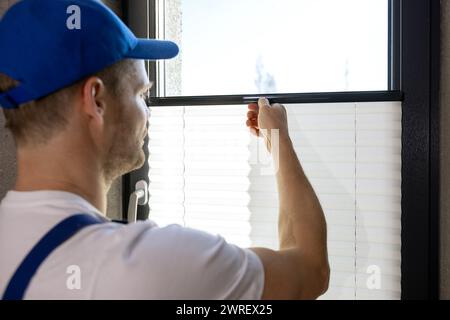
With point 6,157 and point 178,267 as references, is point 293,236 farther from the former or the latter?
point 6,157

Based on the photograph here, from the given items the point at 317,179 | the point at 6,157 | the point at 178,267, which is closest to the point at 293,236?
the point at 178,267

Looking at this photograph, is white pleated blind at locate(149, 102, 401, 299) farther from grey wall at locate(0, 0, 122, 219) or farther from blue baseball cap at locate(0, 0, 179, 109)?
blue baseball cap at locate(0, 0, 179, 109)

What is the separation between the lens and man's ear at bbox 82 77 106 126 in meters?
0.75

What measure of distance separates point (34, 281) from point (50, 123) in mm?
262

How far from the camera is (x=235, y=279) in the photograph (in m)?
0.69

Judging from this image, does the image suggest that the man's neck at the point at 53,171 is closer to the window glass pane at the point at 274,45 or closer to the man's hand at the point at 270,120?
the man's hand at the point at 270,120

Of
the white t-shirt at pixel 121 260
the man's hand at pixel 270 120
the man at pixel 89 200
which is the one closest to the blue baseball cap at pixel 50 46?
the man at pixel 89 200

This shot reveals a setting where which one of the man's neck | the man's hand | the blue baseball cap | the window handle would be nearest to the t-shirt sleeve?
the man's neck

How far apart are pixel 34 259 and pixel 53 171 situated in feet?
0.54

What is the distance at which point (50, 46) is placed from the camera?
0.73m

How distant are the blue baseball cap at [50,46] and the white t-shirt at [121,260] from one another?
18 centimetres

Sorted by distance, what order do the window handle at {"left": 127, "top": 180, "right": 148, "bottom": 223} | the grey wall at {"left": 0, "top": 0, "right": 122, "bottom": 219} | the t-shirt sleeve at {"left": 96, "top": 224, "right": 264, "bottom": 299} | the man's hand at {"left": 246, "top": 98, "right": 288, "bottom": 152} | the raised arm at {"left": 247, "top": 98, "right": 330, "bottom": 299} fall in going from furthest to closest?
the window handle at {"left": 127, "top": 180, "right": 148, "bottom": 223}
the grey wall at {"left": 0, "top": 0, "right": 122, "bottom": 219}
the man's hand at {"left": 246, "top": 98, "right": 288, "bottom": 152}
the raised arm at {"left": 247, "top": 98, "right": 330, "bottom": 299}
the t-shirt sleeve at {"left": 96, "top": 224, "right": 264, "bottom": 299}
